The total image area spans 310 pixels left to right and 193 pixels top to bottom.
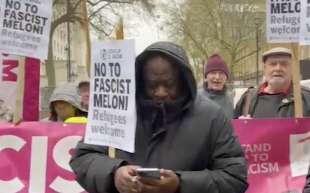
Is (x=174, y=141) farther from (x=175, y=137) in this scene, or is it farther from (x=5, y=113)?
(x=5, y=113)

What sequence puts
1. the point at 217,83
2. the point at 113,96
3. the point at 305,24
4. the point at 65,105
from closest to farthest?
the point at 113,96 → the point at 305,24 → the point at 65,105 → the point at 217,83

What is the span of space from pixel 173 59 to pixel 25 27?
1899 millimetres

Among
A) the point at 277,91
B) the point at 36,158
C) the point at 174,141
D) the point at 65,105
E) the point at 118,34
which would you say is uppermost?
the point at 118,34

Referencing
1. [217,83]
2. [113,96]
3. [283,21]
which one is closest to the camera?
[113,96]

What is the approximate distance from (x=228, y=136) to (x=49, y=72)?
33542mm

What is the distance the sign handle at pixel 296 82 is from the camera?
187 inches

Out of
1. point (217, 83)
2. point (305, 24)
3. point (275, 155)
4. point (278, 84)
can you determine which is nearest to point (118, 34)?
point (305, 24)

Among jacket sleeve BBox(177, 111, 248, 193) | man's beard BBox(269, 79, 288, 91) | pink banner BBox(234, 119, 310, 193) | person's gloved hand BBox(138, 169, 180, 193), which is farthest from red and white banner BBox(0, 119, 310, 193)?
person's gloved hand BBox(138, 169, 180, 193)

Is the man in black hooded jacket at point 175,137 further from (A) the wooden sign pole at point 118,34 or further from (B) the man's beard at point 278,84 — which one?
(B) the man's beard at point 278,84

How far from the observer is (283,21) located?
15.8ft

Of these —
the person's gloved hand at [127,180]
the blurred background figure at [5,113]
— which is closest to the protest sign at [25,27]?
the blurred background figure at [5,113]

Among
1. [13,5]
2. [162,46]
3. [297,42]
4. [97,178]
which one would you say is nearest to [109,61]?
[162,46]

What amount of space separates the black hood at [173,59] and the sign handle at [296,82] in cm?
189

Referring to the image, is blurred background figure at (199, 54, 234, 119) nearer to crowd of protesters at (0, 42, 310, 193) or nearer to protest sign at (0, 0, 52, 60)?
protest sign at (0, 0, 52, 60)
